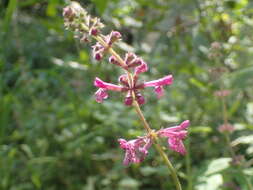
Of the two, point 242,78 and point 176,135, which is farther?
point 242,78

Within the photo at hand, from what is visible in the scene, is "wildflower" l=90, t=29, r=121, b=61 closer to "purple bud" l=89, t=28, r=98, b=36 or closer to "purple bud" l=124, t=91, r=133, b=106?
"purple bud" l=89, t=28, r=98, b=36

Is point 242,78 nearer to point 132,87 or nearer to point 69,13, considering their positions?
point 132,87

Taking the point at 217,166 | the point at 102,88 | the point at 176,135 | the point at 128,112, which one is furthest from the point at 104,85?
the point at 128,112

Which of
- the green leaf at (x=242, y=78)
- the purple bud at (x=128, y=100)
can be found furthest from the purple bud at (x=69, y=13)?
the green leaf at (x=242, y=78)

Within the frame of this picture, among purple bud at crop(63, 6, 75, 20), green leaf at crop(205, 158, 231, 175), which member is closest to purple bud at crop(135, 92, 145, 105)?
purple bud at crop(63, 6, 75, 20)

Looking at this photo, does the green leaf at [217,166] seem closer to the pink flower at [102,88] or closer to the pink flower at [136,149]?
the pink flower at [136,149]

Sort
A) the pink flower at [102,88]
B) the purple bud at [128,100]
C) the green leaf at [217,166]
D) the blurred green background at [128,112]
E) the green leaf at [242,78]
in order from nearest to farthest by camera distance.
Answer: the purple bud at [128,100] < the pink flower at [102,88] < the green leaf at [217,166] < the green leaf at [242,78] < the blurred green background at [128,112]

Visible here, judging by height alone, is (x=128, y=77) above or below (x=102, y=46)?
below

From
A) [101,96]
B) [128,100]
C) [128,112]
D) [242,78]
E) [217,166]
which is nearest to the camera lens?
[128,100]

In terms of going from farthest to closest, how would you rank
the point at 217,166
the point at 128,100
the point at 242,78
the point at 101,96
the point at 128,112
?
the point at 128,112 < the point at 242,78 < the point at 217,166 < the point at 101,96 < the point at 128,100
